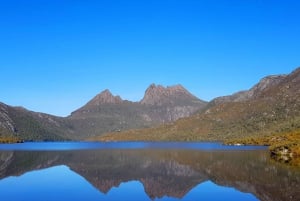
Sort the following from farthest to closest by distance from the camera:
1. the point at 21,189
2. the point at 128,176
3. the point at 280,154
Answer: the point at 280,154
the point at 128,176
the point at 21,189

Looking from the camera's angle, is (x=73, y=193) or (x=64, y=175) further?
(x=64, y=175)

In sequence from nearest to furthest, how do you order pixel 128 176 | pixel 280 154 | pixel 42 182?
1. pixel 42 182
2. pixel 128 176
3. pixel 280 154

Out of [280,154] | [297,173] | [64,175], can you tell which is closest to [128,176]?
[64,175]

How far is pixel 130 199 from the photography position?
62125mm

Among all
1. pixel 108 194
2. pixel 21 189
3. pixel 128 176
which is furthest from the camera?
pixel 128 176

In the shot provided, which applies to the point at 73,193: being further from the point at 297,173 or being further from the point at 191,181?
the point at 297,173

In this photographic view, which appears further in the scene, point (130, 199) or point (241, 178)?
point (241, 178)

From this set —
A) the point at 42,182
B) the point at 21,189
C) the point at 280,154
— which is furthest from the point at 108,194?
the point at 280,154

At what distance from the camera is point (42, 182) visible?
8338 cm

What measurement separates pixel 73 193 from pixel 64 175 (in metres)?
30.5

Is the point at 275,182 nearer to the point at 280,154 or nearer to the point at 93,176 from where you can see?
the point at 93,176

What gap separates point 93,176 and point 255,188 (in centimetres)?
3913

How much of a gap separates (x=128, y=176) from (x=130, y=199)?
3334 cm

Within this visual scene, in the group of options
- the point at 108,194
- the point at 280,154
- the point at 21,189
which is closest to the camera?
the point at 108,194
